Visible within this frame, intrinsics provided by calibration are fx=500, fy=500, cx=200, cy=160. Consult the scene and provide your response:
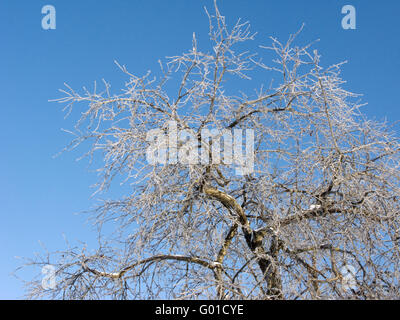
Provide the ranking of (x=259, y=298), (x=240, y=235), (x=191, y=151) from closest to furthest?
(x=259, y=298), (x=191, y=151), (x=240, y=235)

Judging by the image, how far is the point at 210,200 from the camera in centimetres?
594

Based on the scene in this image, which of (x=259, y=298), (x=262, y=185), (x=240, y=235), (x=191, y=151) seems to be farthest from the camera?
(x=240, y=235)

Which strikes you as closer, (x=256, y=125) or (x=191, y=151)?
(x=191, y=151)

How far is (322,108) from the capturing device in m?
6.13
